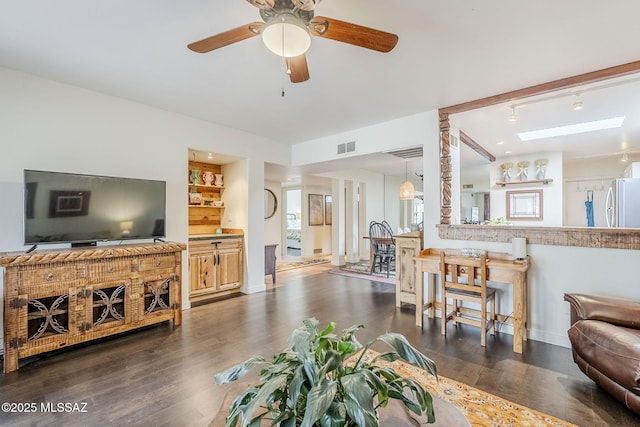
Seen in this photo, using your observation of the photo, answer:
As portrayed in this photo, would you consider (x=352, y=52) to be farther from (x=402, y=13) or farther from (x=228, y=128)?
(x=228, y=128)

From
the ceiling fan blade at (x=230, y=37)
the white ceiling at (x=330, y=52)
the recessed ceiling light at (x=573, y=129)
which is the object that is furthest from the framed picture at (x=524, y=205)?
the ceiling fan blade at (x=230, y=37)

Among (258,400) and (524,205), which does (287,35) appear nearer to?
(258,400)

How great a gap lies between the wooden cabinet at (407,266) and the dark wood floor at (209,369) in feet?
0.80

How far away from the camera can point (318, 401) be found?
72 cm

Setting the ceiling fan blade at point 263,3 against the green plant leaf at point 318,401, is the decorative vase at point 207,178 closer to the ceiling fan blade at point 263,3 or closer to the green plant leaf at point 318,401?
the ceiling fan blade at point 263,3

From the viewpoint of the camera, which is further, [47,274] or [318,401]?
[47,274]

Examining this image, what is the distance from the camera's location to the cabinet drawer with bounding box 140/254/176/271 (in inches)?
124

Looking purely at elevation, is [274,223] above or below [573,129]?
below

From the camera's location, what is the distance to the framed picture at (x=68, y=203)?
2.77 meters

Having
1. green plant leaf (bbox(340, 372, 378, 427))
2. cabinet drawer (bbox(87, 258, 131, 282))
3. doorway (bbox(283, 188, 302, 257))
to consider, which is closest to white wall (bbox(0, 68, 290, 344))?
cabinet drawer (bbox(87, 258, 131, 282))

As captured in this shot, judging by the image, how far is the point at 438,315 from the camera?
3682mm

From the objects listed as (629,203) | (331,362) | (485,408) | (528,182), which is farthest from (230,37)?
(528,182)

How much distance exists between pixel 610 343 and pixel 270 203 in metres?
6.95

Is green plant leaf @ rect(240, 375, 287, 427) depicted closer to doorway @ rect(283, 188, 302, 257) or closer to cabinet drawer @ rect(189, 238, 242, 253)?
cabinet drawer @ rect(189, 238, 242, 253)
